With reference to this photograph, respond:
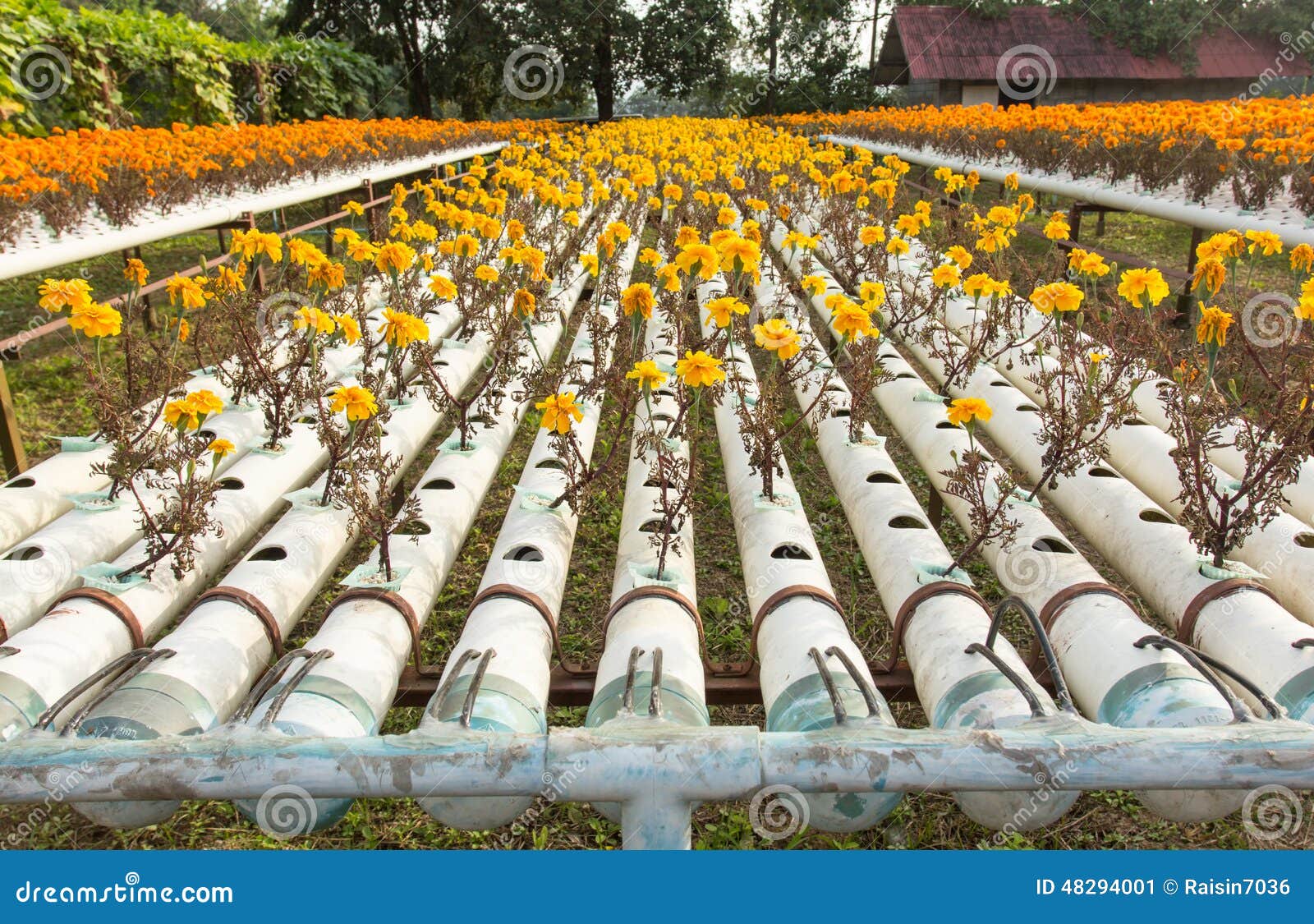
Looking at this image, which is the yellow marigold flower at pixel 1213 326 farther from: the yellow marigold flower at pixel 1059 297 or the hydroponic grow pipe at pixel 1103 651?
the hydroponic grow pipe at pixel 1103 651

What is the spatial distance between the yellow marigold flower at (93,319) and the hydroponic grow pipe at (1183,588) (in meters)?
3.33

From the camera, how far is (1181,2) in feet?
101

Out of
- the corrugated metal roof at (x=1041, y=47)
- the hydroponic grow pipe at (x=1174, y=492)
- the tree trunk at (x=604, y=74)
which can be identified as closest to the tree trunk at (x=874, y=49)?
the corrugated metal roof at (x=1041, y=47)

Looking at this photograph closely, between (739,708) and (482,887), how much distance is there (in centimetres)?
175

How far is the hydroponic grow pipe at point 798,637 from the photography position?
1911 mm

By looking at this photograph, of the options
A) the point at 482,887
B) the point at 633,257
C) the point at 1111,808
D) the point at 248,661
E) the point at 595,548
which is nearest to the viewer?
the point at 482,887

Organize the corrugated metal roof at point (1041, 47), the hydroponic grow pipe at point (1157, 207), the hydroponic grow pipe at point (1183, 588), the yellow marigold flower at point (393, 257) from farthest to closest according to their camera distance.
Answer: the corrugated metal roof at point (1041, 47)
the hydroponic grow pipe at point (1157, 207)
the yellow marigold flower at point (393, 257)
the hydroponic grow pipe at point (1183, 588)

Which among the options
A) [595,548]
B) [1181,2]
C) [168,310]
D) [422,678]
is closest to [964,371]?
[595,548]

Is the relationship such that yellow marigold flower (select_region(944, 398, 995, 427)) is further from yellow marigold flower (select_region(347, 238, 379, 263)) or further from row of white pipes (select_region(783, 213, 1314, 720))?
yellow marigold flower (select_region(347, 238, 379, 263))

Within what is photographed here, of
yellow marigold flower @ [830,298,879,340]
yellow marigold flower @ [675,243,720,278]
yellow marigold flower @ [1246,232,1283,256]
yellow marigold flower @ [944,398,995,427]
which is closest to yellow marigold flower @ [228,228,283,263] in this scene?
yellow marigold flower @ [675,243,720,278]

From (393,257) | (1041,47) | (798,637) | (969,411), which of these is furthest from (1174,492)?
(1041,47)

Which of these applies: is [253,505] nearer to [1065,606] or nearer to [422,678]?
[422,678]

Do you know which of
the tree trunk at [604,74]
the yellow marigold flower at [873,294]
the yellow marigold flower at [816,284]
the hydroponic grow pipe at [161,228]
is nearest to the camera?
the yellow marigold flower at [873,294]

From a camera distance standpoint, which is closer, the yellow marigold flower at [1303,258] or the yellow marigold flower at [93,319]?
the yellow marigold flower at [93,319]
